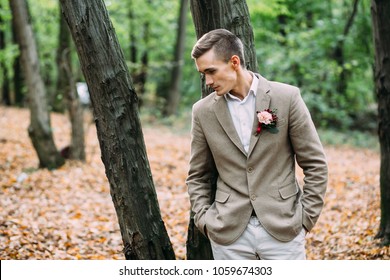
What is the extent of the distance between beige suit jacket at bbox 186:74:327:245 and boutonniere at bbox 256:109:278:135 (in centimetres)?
4

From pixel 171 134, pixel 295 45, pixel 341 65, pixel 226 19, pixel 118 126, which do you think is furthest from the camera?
pixel 341 65

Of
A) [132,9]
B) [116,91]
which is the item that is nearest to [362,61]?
[132,9]

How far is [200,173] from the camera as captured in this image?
331 centimetres

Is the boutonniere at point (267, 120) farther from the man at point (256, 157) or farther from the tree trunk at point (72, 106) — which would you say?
the tree trunk at point (72, 106)

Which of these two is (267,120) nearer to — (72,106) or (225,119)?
(225,119)

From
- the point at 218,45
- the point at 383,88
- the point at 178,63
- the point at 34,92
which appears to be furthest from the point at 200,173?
the point at 178,63

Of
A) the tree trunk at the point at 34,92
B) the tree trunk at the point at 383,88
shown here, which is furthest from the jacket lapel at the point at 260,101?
the tree trunk at the point at 34,92

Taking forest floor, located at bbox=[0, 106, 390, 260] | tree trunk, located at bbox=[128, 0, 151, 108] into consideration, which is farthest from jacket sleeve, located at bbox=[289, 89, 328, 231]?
tree trunk, located at bbox=[128, 0, 151, 108]

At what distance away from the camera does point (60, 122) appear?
18.1m

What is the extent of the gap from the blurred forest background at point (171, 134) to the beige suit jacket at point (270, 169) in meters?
2.66

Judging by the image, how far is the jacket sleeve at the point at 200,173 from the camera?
3229mm

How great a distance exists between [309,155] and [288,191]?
272 mm

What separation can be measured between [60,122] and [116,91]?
15.4 m
